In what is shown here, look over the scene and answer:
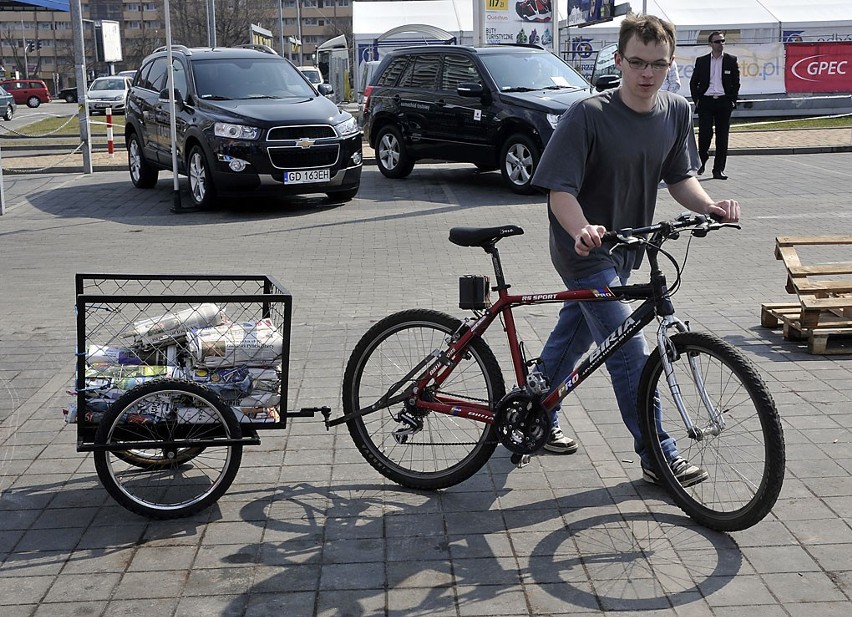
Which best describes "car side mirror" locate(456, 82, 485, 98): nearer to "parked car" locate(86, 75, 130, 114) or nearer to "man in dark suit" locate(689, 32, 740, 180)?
"man in dark suit" locate(689, 32, 740, 180)

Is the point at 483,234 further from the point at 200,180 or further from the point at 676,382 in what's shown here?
the point at 200,180

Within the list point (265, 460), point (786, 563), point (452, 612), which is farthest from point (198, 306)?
point (786, 563)

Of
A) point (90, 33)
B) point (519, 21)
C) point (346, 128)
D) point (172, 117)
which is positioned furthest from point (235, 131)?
point (90, 33)

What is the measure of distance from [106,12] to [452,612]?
434ft

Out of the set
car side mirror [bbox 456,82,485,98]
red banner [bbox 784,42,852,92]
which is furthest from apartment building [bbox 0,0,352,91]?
car side mirror [bbox 456,82,485,98]

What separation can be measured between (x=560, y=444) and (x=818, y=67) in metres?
28.2

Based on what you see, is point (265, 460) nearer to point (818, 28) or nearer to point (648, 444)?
point (648, 444)

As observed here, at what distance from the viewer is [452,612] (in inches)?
139

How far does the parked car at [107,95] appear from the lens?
150 ft

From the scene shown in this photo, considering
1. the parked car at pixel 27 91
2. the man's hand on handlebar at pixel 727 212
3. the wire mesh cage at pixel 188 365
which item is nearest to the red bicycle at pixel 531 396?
the man's hand on handlebar at pixel 727 212

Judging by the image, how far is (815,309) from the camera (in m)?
6.63

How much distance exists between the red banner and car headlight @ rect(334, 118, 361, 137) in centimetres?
1985

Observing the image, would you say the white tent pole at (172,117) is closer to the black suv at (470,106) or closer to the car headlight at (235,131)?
the car headlight at (235,131)

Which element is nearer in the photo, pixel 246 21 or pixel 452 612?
pixel 452 612
